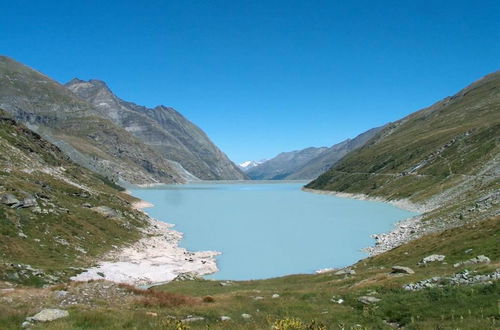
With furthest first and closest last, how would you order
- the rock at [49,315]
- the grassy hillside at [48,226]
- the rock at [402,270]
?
the grassy hillside at [48,226]
the rock at [402,270]
the rock at [49,315]

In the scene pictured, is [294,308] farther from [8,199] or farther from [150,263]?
[8,199]

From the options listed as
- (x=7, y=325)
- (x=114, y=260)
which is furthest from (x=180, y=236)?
(x=7, y=325)

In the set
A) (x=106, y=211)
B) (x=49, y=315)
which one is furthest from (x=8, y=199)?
(x=49, y=315)

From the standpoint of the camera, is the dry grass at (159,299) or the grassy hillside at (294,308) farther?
the dry grass at (159,299)

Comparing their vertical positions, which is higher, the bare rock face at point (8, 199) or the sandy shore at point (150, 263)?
the bare rock face at point (8, 199)

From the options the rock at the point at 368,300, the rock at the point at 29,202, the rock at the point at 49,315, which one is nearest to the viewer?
the rock at the point at 49,315

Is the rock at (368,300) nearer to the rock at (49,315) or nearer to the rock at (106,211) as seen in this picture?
the rock at (49,315)

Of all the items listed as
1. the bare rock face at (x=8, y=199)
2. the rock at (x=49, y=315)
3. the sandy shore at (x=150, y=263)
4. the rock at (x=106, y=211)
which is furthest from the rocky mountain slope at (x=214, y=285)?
the sandy shore at (x=150, y=263)

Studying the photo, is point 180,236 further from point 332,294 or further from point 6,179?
point 332,294
